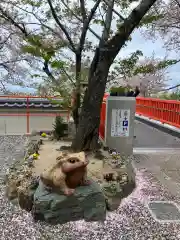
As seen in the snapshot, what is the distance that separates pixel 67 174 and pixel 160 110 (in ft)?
26.6

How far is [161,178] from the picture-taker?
506 cm

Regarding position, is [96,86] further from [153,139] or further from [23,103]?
[23,103]

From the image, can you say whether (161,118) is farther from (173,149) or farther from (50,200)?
(50,200)

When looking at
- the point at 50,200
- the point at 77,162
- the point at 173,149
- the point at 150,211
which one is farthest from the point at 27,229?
the point at 173,149

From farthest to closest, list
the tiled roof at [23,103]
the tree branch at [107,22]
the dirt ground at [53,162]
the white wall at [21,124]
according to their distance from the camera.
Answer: the tiled roof at [23,103]
the white wall at [21,124]
the tree branch at [107,22]
the dirt ground at [53,162]

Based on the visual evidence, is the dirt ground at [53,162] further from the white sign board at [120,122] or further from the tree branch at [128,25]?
the tree branch at [128,25]

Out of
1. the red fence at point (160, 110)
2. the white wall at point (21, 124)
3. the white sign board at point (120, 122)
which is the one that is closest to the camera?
the white sign board at point (120, 122)

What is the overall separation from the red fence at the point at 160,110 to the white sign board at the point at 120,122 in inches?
42.4

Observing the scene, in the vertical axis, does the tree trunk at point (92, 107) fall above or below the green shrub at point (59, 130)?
above

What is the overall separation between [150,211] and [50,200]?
1.30 m

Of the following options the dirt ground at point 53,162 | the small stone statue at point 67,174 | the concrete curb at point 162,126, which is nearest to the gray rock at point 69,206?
the small stone statue at point 67,174

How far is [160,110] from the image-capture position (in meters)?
11.0

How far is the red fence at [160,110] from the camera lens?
30.6 ft

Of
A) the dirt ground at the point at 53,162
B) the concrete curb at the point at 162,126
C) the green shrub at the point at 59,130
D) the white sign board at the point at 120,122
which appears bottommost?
the dirt ground at the point at 53,162
